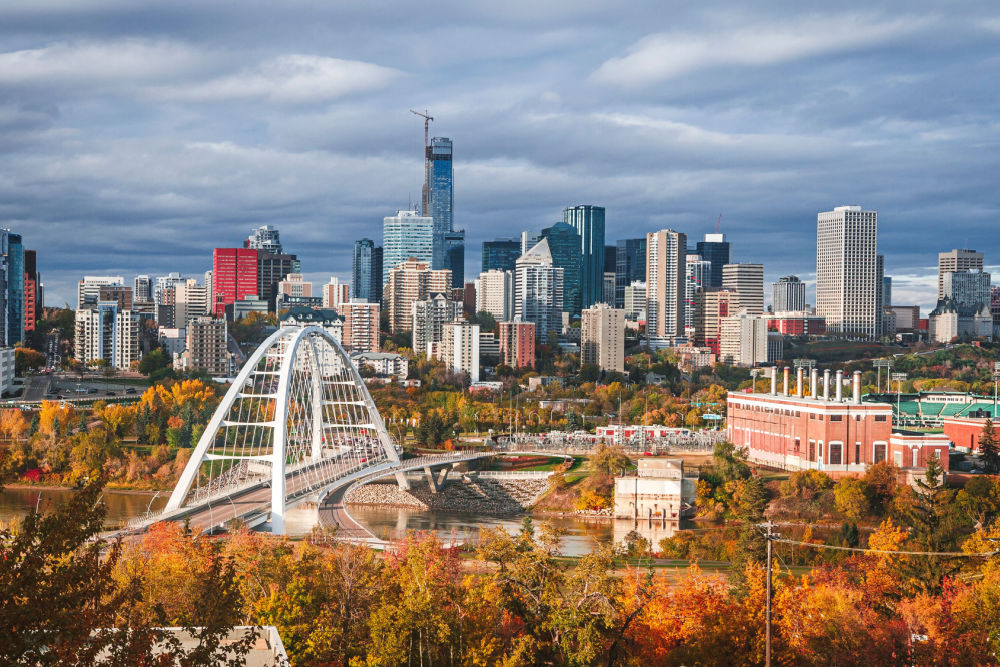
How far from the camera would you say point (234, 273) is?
173 metres

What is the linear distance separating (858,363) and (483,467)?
75.0 metres

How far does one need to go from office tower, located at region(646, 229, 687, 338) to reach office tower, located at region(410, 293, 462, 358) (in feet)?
199

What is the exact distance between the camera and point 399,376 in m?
105

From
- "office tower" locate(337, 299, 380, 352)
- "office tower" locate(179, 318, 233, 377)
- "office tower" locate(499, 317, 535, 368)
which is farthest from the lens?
"office tower" locate(337, 299, 380, 352)

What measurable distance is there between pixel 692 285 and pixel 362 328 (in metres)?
78.4

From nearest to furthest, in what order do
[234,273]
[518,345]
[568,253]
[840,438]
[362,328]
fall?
[840,438]
[518,345]
[362,328]
[234,273]
[568,253]

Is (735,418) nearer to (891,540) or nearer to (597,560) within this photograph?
(891,540)

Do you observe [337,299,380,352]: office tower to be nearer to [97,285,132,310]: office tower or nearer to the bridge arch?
[97,285,132,310]: office tower

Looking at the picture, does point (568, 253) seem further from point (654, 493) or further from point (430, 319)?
point (654, 493)

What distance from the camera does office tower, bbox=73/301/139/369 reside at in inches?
4198

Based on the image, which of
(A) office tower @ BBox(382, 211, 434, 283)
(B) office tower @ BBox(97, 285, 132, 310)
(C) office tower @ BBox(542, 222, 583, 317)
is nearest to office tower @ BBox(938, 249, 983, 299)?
(C) office tower @ BBox(542, 222, 583, 317)

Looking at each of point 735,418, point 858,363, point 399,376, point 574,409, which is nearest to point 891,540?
point 735,418

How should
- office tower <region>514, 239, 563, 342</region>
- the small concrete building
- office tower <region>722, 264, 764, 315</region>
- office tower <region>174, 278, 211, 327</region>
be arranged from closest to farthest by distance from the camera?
the small concrete building < office tower <region>174, 278, 211, 327</region> < office tower <region>514, 239, 563, 342</region> < office tower <region>722, 264, 764, 315</region>

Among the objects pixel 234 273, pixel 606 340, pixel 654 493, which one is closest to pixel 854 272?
pixel 606 340
